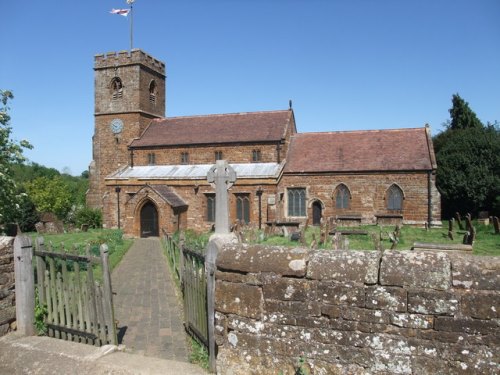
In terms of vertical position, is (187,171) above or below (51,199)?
above

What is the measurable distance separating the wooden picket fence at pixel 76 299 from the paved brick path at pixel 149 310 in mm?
907

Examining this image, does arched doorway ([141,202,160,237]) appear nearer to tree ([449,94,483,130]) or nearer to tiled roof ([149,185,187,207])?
tiled roof ([149,185,187,207])

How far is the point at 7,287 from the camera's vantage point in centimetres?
620

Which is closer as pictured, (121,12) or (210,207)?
(210,207)

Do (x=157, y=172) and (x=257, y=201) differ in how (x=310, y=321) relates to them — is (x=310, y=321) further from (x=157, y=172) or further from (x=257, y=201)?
(x=157, y=172)

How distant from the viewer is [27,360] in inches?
210

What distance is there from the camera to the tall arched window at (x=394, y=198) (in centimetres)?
2609

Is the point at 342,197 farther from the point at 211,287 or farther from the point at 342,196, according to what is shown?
the point at 211,287

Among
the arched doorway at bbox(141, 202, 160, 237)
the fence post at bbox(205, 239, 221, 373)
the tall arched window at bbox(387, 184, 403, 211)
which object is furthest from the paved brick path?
the tall arched window at bbox(387, 184, 403, 211)

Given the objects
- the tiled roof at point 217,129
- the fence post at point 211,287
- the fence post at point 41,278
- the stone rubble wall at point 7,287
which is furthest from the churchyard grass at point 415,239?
the stone rubble wall at point 7,287

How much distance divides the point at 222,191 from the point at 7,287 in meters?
4.34

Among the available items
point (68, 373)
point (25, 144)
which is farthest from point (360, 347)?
point (25, 144)

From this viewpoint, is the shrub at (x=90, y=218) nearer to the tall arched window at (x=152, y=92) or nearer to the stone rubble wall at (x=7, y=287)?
the tall arched window at (x=152, y=92)

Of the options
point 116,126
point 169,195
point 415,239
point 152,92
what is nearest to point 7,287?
point 415,239
